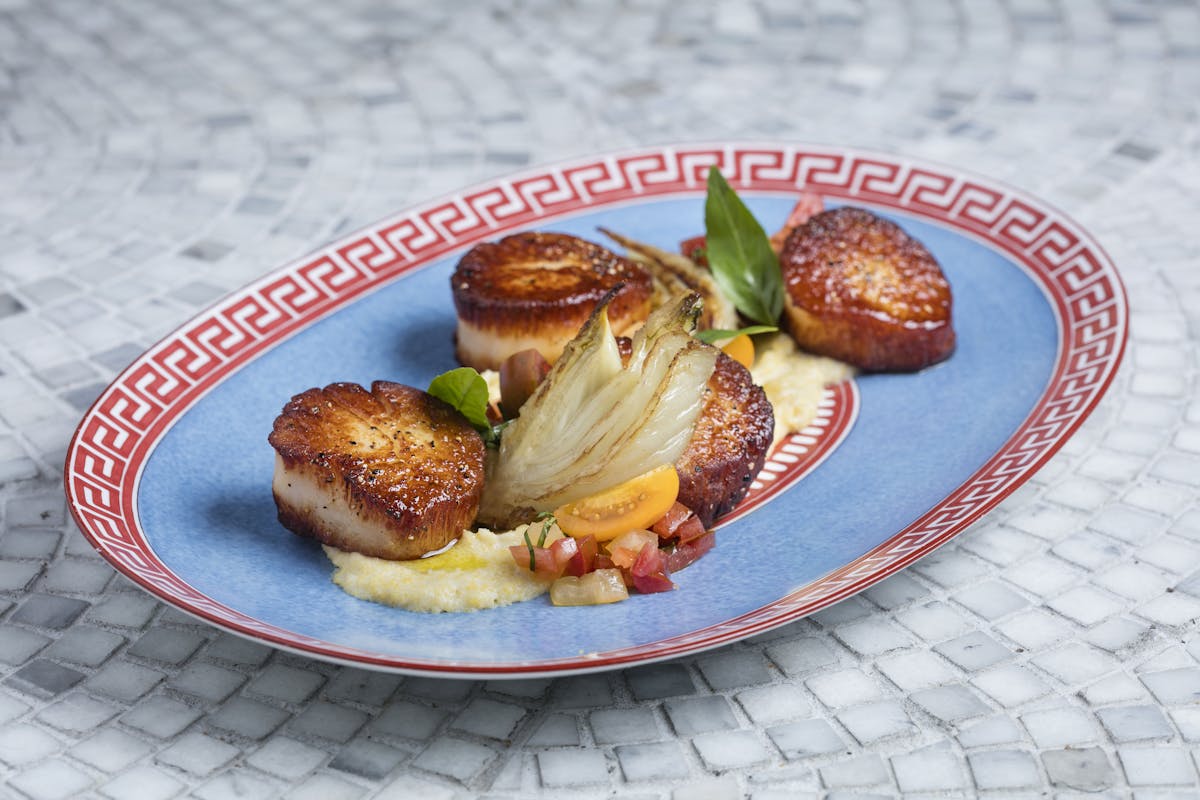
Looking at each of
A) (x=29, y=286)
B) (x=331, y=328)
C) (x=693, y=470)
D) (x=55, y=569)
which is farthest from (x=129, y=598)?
(x=29, y=286)

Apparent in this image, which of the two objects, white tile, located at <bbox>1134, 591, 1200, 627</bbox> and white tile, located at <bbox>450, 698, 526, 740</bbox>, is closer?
white tile, located at <bbox>450, 698, 526, 740</bbox>

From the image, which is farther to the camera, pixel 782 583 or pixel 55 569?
pixel 55 569

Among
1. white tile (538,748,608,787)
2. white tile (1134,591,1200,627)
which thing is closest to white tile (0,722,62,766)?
white tile (538,748,608,787)

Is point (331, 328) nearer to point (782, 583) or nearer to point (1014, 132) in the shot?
point (782, 583)

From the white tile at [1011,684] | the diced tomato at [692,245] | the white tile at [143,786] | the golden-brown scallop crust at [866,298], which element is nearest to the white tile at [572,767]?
the white tile at [143,786]

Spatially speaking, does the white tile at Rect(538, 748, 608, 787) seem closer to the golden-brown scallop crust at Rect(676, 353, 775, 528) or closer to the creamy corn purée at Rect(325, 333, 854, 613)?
the creamy corn purée at Rect(325, 333, 854, 613)

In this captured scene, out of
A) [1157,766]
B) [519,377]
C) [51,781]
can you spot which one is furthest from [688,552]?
[51,781]

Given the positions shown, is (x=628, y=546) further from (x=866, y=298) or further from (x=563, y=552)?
(x=866, y=298)
